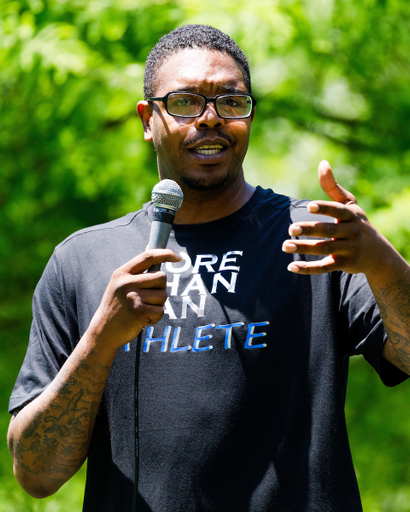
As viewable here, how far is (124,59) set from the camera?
176 inches

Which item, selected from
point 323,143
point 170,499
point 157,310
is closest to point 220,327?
point 157,310

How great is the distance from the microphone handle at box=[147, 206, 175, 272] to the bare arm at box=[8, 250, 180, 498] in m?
0.10

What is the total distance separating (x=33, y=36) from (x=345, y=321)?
11.4ft

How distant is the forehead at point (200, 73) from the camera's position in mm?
1997

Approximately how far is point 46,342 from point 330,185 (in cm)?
107

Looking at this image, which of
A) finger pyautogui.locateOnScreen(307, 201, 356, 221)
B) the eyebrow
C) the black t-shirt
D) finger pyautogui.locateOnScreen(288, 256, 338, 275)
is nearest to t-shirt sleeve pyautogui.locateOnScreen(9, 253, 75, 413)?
the black t-shirt

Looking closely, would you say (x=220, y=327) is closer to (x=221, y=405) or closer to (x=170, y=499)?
(x=221, y=405)

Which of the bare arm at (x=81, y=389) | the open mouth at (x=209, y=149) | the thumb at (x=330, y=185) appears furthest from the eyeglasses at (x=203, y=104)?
the bare arm at (x=81, y=389)

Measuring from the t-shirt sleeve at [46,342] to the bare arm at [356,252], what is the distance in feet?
2.96

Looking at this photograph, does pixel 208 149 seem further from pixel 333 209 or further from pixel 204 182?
pixel 333 209

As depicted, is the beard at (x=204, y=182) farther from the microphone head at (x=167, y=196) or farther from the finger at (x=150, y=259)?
the finger at (x=150, y=259)

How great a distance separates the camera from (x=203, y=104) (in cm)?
197

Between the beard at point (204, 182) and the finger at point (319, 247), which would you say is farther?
the beard at point (204, 182)

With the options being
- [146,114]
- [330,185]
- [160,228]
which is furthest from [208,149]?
[330,185]
